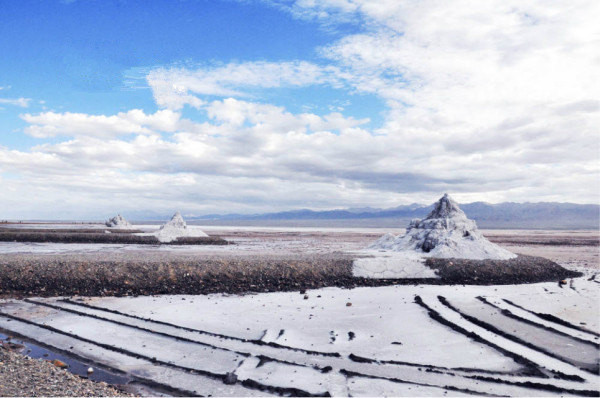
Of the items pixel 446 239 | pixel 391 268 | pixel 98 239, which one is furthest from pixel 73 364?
pixel 98 239

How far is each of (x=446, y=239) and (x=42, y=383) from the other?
20.3 meters

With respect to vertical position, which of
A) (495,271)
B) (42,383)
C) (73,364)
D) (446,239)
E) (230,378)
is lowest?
(73,364)

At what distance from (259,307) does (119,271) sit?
720 centimetres

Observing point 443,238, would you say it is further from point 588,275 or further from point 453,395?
point 453,395

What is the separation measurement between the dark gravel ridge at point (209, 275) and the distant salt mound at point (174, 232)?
64.8 feet

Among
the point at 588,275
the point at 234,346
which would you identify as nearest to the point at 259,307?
the point at 234,346

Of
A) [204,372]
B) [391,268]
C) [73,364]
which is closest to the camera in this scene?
[204,372]

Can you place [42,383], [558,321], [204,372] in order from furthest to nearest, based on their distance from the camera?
[558,321]
[204,372]
[42,383]

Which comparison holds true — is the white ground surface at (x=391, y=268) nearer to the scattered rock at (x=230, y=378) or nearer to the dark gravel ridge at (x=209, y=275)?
the dark gravel ridge at (x=209, y=275)

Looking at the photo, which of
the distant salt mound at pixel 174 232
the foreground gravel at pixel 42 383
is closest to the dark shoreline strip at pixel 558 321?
the foreground gravel at pixel 42 383

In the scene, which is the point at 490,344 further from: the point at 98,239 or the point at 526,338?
the point at 98,239

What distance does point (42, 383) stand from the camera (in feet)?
21.3

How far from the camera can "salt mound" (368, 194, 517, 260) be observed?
21.5 metres

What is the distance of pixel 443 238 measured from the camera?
22609mm
